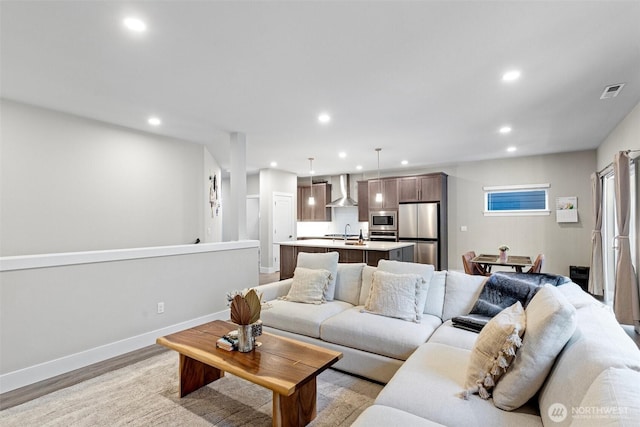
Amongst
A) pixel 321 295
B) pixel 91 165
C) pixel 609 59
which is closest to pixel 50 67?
pixel 91 165

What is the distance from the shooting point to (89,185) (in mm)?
3934

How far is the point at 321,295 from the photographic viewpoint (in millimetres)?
3344

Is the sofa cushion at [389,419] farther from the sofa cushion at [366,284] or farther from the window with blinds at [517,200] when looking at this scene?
the window with blinds at [517,200]

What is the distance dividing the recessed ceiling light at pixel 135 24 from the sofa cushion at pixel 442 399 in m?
2.66

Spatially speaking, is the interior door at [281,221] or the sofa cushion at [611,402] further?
the interior door at [281,221]

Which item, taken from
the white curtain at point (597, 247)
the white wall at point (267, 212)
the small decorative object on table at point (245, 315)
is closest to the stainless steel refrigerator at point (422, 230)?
the white curtain at point (597, 247)

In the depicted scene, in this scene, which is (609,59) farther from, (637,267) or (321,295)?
(321,295)

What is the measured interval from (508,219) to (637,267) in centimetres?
323

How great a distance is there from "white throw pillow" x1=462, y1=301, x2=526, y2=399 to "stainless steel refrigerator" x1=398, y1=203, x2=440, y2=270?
523 cm

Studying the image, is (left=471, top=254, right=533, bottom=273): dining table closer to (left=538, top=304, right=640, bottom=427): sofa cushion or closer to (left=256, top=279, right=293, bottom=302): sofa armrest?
(left=256, top=279, right=293, bottom=302): sofa armrest

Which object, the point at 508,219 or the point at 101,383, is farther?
the point at 508,219

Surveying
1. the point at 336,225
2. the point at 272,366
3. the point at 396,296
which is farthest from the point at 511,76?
the point at 336,225

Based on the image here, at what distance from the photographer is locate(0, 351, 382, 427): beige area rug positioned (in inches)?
82.4
